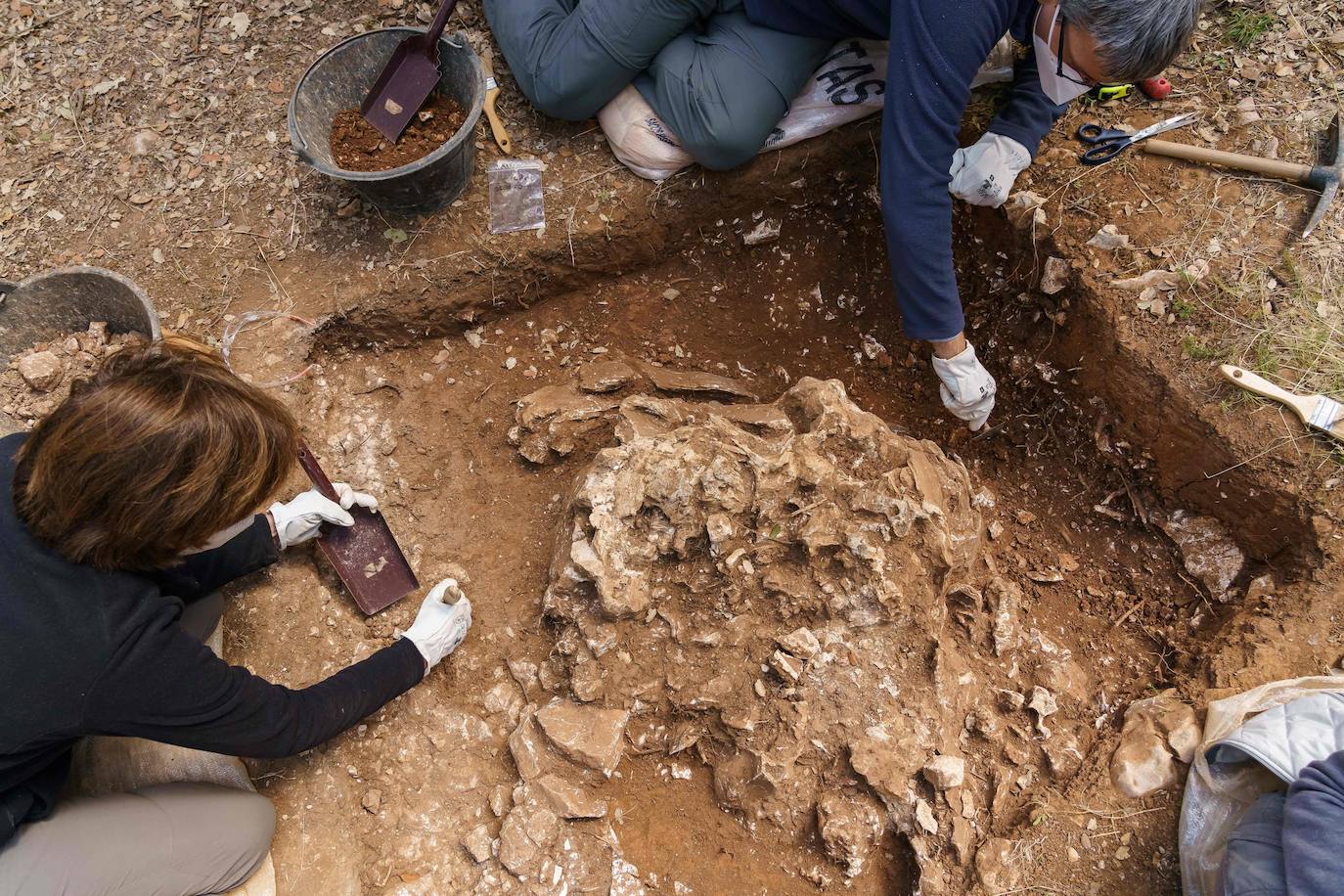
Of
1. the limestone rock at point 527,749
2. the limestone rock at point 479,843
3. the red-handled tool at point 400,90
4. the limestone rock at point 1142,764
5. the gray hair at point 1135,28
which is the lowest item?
the limestone rock at point 479,843

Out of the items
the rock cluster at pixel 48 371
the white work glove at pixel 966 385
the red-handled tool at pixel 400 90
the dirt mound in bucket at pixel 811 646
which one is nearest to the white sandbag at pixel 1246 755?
the dirt mound in bucket at pixel 811 646

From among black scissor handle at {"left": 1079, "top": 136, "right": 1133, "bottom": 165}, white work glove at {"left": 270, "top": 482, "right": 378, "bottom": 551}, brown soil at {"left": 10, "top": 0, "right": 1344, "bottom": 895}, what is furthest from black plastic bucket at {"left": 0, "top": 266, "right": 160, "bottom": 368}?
black scissor handle at {"left": 1079, "top": 136, "right": 1133, "bottom": 165}

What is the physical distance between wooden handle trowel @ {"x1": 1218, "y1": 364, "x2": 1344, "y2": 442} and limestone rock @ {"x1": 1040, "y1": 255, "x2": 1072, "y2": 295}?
526mm

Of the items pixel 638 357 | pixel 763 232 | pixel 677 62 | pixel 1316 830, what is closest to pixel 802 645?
pixel 1316 830

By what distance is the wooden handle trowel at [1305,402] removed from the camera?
2.25 m

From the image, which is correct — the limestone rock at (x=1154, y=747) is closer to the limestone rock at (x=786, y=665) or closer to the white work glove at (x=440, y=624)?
the limestone rock at (x=786, y=665)

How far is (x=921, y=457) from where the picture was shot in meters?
2.24

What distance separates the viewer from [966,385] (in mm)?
2457

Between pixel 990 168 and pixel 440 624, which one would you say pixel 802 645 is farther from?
pixel 990 168

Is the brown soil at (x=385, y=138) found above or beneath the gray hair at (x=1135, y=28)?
beneath

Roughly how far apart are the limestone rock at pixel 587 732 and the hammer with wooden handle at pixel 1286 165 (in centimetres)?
259

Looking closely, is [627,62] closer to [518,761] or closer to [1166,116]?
[1166,116]

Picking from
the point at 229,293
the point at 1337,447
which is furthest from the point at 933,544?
the point at 229,293

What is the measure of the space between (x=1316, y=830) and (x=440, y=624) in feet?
6.86
